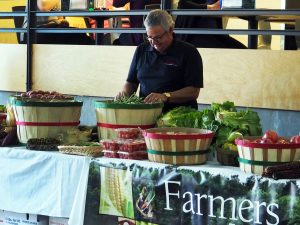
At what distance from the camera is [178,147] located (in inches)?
138

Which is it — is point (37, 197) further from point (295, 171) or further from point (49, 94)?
point (295, 171)

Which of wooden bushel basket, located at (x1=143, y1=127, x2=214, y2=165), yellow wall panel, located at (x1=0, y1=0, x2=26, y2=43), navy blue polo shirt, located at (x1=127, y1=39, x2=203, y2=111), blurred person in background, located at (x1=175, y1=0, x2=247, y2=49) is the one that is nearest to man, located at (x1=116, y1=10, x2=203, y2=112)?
navy blue polo shirt, located at (x1=127, y1=39, x2=203, y2=111)

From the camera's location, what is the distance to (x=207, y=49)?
270 inches

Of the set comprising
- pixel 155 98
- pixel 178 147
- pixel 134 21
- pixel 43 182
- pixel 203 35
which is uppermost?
pixel 134 21

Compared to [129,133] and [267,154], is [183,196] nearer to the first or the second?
[267,154]

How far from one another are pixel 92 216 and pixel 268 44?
192 inches

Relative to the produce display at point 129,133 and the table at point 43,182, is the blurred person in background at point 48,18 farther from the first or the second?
the produce display at point 129,133

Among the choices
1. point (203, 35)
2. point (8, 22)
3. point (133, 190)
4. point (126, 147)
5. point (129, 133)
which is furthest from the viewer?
point (8, 22)

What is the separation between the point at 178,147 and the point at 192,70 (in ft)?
4.88

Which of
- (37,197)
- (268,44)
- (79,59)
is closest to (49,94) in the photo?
(37,197)

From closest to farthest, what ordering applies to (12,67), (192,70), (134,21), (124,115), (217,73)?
(124,115) → (192,70) → (217,73) → (134,21) → (12,67)

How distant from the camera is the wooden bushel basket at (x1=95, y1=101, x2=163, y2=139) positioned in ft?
13.2

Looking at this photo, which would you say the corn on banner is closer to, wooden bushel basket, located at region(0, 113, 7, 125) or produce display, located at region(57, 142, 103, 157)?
produce display, located at region(57, 142, 103, 157)

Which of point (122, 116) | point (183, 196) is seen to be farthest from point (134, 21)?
point (183, 196)
